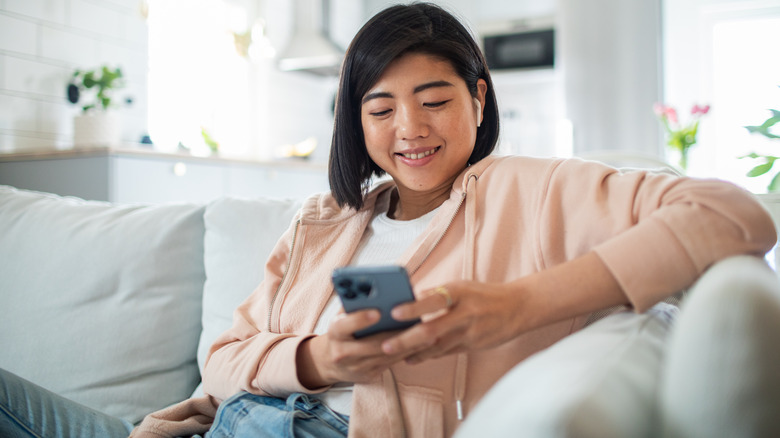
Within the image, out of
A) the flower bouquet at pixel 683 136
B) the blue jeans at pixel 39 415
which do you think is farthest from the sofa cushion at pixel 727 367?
the flower bouquet at pixel 683 136

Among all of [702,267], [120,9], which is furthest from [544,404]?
[120,9]

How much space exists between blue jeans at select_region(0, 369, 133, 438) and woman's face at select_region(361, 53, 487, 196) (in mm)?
740

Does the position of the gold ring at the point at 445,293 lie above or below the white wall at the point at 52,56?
below

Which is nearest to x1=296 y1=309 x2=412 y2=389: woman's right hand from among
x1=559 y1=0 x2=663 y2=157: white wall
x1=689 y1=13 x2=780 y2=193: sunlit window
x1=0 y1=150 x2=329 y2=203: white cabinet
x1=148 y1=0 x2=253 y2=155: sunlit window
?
x1=0 y1=150 x2=329 y2=203: white cabinet

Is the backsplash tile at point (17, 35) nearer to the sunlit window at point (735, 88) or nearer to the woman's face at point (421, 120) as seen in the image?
the woman's face at point (421, 120)

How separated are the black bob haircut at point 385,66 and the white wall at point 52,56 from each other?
2.38 metres

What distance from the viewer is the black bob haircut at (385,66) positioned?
1.10 meters

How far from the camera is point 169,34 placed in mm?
3898

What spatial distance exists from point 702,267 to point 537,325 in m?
0.20

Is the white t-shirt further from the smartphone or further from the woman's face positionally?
the smartphone

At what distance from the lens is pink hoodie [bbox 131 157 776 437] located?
0.72 meters

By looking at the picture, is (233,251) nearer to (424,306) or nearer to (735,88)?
(424,306)

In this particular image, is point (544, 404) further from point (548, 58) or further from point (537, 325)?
point (548, 58)

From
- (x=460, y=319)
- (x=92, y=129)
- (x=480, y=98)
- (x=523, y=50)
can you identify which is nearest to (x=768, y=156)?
(x=480, y=98)
